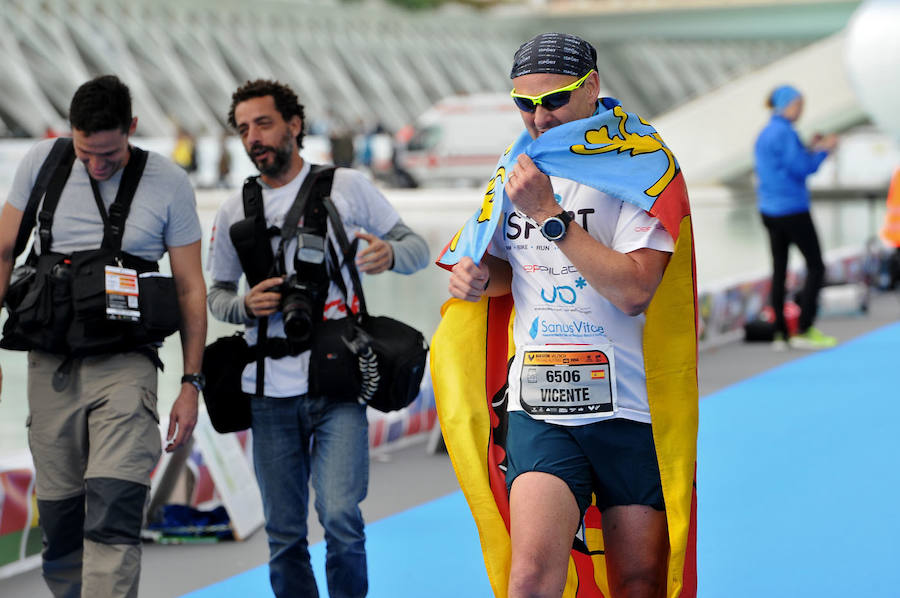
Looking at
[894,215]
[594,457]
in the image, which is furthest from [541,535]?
[894,215]

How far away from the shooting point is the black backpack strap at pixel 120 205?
145 inches

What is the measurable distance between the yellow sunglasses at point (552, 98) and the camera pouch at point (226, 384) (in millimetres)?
1309

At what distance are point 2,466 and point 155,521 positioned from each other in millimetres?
784

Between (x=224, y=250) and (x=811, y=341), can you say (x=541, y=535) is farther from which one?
(x=811, y=341)

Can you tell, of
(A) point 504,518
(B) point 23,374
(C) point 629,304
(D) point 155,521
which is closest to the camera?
(C) point 629,304

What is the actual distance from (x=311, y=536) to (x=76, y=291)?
2242 mm

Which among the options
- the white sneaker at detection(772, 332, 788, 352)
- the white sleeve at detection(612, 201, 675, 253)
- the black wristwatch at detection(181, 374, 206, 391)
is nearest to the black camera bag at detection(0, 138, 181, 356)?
A: the black wristwatch at detection(181, 374, 206, 391)

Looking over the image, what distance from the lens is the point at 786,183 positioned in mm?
9695

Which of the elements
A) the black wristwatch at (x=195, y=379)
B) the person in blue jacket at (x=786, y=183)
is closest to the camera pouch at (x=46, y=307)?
the black wristwatch at (x=195, y=379)

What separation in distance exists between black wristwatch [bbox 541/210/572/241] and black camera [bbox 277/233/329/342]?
1.05m

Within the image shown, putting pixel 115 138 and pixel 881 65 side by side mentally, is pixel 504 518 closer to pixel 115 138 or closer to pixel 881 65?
pixel 115 138

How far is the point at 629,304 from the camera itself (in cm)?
298

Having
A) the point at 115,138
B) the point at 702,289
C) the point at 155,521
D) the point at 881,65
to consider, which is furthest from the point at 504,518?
the point at 881,65

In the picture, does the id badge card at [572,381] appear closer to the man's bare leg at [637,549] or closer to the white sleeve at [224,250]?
the man's bare leg at [637,549]
